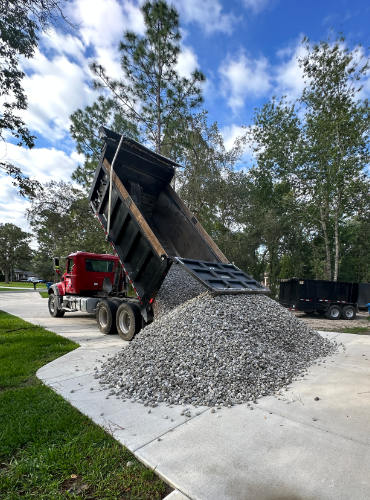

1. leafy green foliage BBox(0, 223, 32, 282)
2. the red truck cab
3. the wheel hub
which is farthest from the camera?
leafy green foliage BBox(0, 223, 32, 282)

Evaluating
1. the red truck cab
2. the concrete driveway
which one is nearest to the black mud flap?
the concrete driveway

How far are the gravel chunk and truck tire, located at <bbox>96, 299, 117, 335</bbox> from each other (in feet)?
6.97

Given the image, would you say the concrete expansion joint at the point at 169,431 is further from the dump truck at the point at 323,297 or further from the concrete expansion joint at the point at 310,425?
the dump truck at the point at 323,297

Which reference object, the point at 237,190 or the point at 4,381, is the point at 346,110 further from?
the point at 4,381

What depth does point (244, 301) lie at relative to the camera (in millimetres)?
4684

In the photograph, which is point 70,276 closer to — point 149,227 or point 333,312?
point 149,227

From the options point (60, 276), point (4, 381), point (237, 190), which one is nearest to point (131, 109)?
point (237, 190)

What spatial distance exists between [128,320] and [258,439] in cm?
397

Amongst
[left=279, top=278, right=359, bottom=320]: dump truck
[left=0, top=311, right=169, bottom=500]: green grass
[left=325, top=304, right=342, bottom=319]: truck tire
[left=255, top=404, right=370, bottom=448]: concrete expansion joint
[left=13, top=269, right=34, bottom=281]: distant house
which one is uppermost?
[left=279, top=278, right=359, bottom=320]: dump truck

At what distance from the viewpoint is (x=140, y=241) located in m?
5.28

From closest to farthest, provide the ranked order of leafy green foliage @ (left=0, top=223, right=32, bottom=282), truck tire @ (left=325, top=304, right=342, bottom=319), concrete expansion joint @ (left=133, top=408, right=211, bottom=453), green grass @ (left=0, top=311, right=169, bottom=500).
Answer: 1. green grass @ (left=0, top=311, right=169, bottom=500)
2. concrete expansion joint @ (left=133, top=408, right=211, bottom=453)
3. truck tire @ (left=325, top=304, right=342, bottom=319)
4. leafy green foliage @ (left=0, top=223, right=32, bottom=282)

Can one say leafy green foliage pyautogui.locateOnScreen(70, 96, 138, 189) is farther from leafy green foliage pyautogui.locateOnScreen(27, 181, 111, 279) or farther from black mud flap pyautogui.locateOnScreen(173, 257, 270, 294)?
black mud flap pyautogui.locateOnScreen(173, 257, 270, 294)

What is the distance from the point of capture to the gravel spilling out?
2965 mm

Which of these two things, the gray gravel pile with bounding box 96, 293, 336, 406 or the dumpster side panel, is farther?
the dumpster side panel
